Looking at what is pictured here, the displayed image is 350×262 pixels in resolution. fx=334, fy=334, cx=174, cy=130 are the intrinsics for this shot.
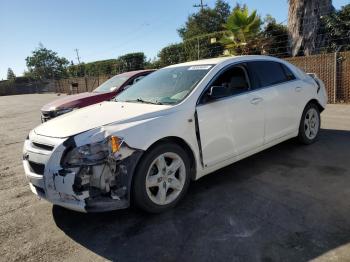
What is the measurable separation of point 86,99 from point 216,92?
5.14 m

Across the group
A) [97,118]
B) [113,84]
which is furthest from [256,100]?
[113,84]

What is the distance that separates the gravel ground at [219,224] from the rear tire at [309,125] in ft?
2.63

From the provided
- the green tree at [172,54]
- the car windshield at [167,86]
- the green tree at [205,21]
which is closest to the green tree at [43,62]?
the green tree at [205,21]

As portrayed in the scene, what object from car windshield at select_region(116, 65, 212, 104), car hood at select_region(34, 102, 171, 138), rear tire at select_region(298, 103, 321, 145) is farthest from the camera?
rear tire at select_region(298, 103, 321, 145)

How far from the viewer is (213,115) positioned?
399 cm

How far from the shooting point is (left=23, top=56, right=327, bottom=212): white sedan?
3.22 m

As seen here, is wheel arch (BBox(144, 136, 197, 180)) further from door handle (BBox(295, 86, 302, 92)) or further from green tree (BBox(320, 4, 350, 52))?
green tree (BBox(320, 4, 350, 52))

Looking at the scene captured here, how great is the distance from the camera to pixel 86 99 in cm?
833

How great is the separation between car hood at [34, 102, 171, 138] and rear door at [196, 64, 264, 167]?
557 mm

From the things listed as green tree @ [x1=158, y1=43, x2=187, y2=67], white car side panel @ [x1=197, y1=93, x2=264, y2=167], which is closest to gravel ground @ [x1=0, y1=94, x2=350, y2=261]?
white car side panel @ [x1=197, y1=93, x2=264, y2=167]

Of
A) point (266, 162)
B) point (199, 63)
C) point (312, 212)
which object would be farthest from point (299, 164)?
point (199, 63)

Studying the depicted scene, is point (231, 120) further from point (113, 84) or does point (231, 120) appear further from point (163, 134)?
point (113, 84)

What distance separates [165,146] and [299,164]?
2336mm

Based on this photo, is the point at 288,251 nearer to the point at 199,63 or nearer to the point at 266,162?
the point at 266,162
